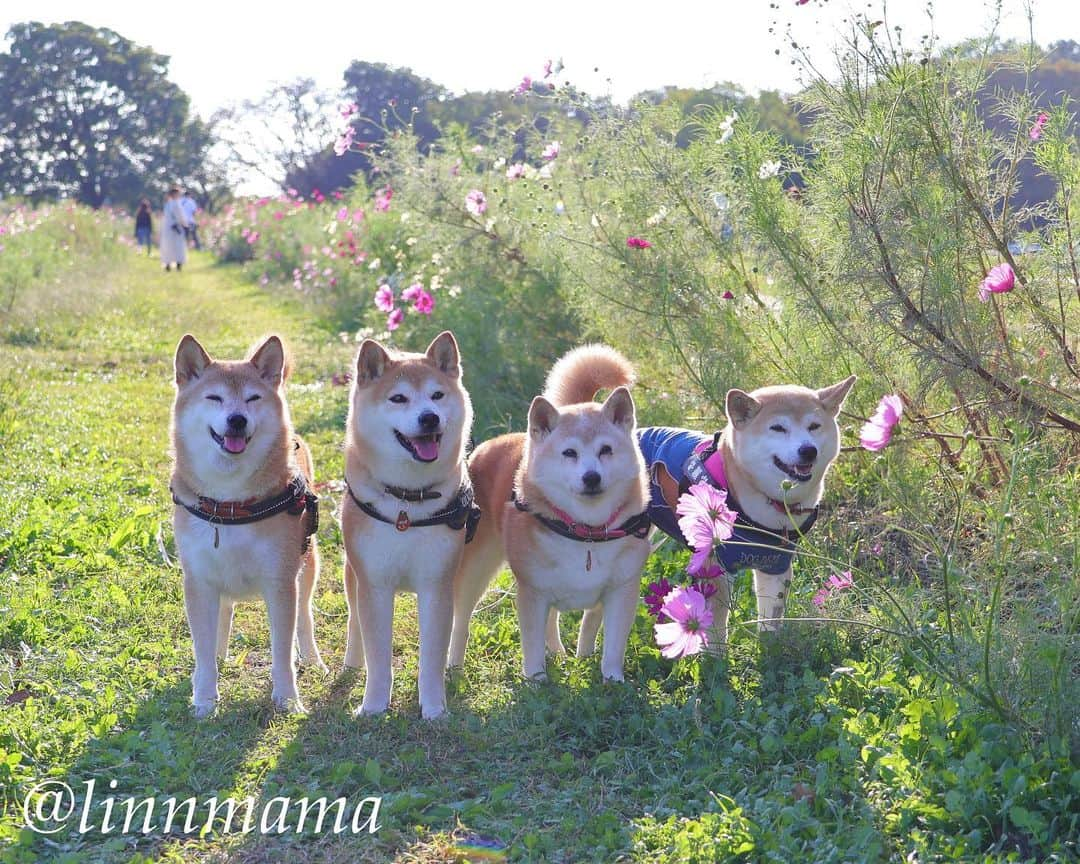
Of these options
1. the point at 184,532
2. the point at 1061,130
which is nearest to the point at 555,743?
the point at 184,532

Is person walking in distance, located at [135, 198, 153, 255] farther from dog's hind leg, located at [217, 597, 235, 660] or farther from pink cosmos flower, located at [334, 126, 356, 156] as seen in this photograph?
dog's hind leg, located at [217, 597, 235, 660]

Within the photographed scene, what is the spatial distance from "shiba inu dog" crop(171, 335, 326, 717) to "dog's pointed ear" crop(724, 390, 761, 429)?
5.71 feet

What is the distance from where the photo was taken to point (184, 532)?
423 centimetres

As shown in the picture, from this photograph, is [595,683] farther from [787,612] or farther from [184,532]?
[184,532]

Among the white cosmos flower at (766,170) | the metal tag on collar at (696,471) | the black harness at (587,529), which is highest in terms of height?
the white cosmos flower at (766,170)

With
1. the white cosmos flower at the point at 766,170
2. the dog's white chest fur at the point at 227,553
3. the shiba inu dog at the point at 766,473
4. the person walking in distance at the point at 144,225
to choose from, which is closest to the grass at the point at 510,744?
the shiba inu dog at the point at 766,473

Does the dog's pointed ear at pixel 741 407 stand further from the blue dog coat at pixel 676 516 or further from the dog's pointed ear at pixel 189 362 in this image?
the dog's pointed ear at pixel 189 362

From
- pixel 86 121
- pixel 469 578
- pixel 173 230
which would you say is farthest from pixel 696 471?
pixel 86 121

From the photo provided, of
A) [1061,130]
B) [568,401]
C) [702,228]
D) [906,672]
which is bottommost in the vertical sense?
[906,672]

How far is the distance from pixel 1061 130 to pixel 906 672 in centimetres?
226

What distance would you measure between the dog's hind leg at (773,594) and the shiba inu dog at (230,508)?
6.21 ft

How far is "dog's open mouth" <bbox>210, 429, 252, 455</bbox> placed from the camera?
413cm

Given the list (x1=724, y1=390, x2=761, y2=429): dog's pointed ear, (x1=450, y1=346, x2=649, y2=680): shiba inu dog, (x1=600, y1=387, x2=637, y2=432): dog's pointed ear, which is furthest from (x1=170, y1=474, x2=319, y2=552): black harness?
(x1=724, y1=390, x2=761, y2=429): dog's pointed ear

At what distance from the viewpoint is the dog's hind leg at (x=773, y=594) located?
4.55 m
